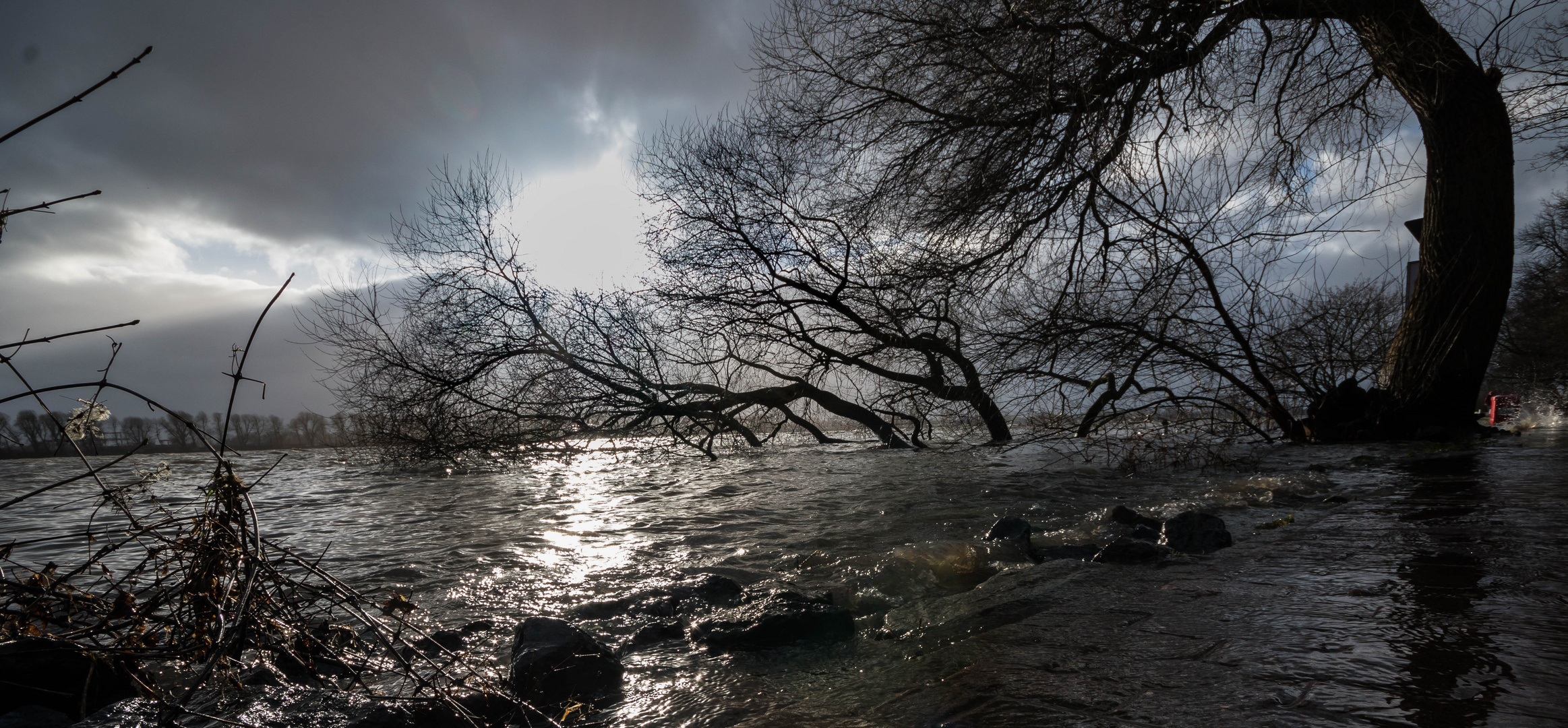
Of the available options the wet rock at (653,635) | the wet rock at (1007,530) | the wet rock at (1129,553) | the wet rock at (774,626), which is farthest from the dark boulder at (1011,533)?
the wet rock at (653,635)

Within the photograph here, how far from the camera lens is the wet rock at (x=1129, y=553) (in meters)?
2.95

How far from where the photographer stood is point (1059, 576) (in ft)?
8.96

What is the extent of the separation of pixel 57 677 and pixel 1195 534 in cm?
422

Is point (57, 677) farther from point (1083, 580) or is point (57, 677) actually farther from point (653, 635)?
point (1083, 580)

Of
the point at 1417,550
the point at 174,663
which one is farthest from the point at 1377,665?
the point at 174,663

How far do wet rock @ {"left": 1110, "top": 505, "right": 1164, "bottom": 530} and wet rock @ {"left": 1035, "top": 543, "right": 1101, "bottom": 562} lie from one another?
517 mm

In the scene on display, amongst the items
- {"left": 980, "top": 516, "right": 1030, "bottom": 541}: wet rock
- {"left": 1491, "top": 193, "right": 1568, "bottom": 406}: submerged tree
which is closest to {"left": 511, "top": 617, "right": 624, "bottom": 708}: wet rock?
{"left": 980, "top": 516, "right": 1030, "bottom": 541}: wet rock

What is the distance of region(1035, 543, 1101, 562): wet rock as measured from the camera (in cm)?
319

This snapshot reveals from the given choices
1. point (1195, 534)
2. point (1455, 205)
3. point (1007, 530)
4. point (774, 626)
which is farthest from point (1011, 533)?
point (1455, 205)

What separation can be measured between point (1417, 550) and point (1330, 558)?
32 centimetres

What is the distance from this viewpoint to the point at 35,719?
75.7 inches

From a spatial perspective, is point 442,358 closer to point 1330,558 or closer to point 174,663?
point 174,663

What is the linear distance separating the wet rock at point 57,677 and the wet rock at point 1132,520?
13.8 feet

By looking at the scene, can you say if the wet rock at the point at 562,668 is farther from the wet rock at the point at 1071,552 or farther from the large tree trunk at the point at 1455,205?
Answer: the large tree trunk at the point at 1455,205
